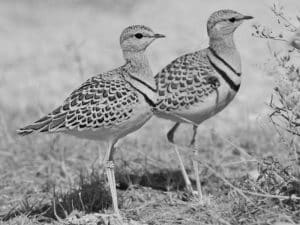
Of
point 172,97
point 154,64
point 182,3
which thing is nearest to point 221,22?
point 172,97

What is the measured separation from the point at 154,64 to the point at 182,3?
2357mm

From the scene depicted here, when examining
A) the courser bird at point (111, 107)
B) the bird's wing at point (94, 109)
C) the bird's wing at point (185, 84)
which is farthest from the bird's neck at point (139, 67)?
the bird's wing at point (185, 84)

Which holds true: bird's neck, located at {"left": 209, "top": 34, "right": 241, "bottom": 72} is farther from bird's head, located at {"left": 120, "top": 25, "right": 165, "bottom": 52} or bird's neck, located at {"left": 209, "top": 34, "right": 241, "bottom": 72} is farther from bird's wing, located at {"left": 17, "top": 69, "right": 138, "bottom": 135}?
bird's wing, located at {"left": 17, "top": 69, "right": 138, "bottom": 135}

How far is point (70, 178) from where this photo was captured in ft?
19.3

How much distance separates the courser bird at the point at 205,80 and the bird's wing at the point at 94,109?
543 mm

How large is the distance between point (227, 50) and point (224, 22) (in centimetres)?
20

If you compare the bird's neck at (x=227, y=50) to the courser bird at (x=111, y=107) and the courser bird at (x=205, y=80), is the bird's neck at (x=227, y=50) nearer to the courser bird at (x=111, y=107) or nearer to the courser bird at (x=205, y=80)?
the courser bird at (x=205, y=80)

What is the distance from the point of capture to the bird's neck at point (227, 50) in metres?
5.44

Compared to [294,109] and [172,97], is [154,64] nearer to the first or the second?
[172,97]

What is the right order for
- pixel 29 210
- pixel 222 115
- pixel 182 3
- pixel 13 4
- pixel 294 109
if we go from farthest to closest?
1. pixel 13 4
2. pixel 182 3
3. pixel 222 115
4. pixel 29 210
5. pixel 294 109

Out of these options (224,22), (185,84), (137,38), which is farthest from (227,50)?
(137,38)

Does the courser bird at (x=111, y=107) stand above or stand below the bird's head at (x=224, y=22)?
below

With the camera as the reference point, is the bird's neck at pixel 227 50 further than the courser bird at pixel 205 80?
Yes

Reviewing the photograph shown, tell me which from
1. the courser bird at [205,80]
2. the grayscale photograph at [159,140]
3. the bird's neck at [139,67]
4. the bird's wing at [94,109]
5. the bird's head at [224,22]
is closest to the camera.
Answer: the grayscale photograph at [159,140]
